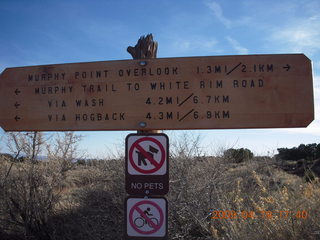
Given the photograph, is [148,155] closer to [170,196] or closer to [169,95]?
[169,95]

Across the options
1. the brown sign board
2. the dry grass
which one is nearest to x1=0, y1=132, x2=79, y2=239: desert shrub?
the dry grass

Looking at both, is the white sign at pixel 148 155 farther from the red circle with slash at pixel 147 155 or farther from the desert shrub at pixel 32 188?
the desert shrub at pixel 32 188

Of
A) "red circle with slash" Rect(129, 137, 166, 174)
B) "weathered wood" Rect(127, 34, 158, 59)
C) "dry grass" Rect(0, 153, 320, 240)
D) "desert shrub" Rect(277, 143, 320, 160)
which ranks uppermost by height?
"desert shrub" Rect(277, 143, 320, 160)

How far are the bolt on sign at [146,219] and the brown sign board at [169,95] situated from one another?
0.58 metres

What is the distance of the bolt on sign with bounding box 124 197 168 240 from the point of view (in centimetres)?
212

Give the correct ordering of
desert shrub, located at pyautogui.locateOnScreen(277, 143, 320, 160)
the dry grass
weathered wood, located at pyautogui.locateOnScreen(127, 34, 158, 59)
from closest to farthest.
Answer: weathered wood, located at pyautogui.locateOnScreen(127, 34, 158, 59) < the dry grass < desert shrub, located at pyautogui.locateOnScreen(277, 143, 320, 160)

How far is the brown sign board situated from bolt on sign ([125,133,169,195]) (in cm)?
11

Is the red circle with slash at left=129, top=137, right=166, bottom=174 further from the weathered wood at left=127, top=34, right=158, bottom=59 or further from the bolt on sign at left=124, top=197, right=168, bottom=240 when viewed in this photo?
the weathered wood at left=127, top=34, right=158, bottom=59

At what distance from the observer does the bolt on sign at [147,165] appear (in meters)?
2.14

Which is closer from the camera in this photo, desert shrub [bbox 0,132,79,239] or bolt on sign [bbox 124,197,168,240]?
bolt on sign [bbox 124,197,168,240]

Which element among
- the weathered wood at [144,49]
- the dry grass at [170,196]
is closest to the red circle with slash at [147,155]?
the weathered wood at [144,49]

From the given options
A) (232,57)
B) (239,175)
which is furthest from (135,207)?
(239,175)

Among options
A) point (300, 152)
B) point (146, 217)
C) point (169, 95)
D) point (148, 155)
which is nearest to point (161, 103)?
point (169, 95)

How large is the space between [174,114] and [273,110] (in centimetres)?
75
